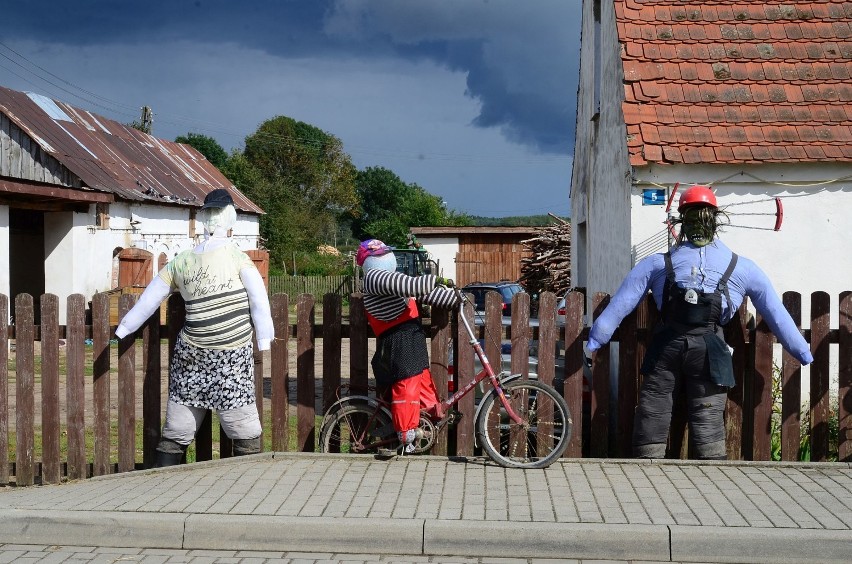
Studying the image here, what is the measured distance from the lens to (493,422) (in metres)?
6.26

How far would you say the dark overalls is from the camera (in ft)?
19.3

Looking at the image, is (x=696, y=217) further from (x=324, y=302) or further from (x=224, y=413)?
(x=224, y=413)

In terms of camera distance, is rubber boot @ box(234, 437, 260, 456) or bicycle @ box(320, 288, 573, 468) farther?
rubber boot @ box(234, 437, 260, 456)

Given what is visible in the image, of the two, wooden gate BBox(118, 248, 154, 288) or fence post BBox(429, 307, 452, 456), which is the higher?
wooden gate BBox(118, 248, 154, 288)

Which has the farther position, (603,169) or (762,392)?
(603,169)

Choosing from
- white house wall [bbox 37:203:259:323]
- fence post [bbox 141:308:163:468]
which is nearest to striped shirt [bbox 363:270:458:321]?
fence post [bbox 141:308:163:468]

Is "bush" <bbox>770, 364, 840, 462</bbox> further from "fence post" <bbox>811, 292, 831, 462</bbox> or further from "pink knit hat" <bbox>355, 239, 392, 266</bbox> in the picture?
"pink knit hat" <bbox>355, 239, 392, 266</bbox>

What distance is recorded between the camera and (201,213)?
20.6 feet

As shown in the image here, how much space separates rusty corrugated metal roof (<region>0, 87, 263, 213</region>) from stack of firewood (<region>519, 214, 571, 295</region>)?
11.5 metres

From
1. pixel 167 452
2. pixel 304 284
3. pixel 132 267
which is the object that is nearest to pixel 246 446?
pixel 167 452

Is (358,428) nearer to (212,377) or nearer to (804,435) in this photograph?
(212,377)

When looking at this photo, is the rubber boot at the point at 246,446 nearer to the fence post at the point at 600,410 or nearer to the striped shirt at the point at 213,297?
the striped shirt at the point at 213,297

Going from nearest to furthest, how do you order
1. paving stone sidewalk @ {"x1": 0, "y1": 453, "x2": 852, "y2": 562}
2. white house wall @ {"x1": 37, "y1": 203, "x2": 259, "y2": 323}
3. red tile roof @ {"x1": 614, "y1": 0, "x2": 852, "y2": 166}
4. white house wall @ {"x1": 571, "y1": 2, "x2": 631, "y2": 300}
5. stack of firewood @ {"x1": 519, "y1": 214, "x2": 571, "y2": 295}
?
paving stone sidewalk @ {"x1": 0, "y1": 453, "x2": 852, "y2": 562}, red tile roof @ {"x1": 614, "y1": 0, "x2": 852, "y2": 166}, white house wall @ {"x1": 571, "y1": 2, "x2": 631, "y2": 300}, white house wall @ {"x1": 37, "y1": 203, "x2": 259, "y2": 323}, stack of firewood @ {"x1": 519, "y1": 214, "x2": 571, "y2": 295}

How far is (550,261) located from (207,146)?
59008mm
